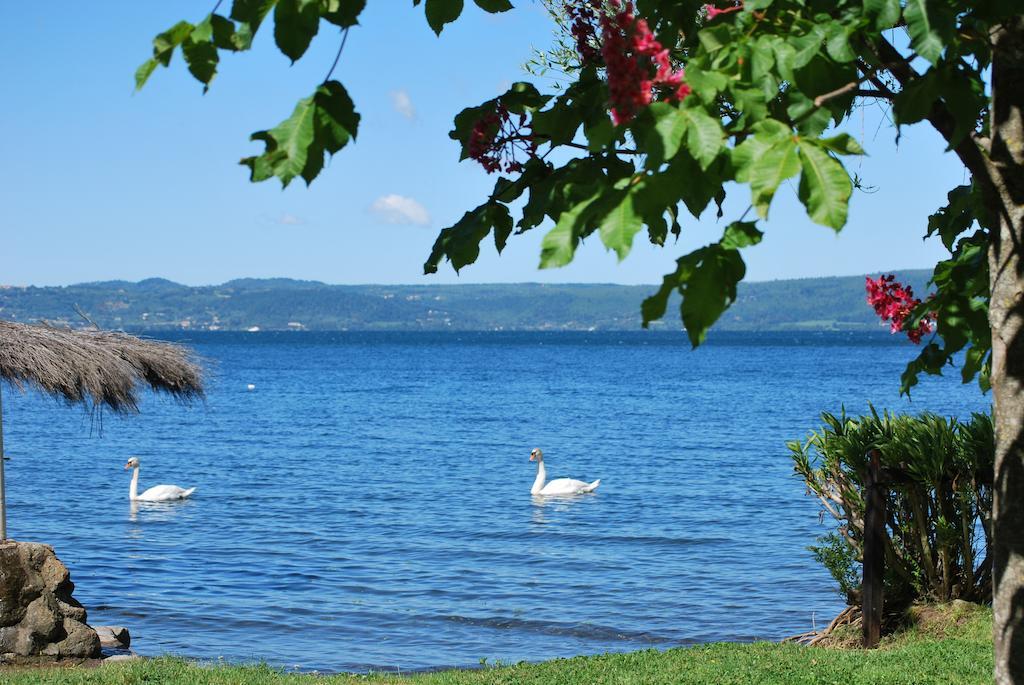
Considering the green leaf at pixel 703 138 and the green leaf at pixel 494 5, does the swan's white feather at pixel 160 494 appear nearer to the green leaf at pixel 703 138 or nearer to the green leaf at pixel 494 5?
the green leaf at pixel 494 5

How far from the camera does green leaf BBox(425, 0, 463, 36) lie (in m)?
3.69

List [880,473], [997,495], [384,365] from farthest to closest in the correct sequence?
[384,365], [880,473], [997,495]

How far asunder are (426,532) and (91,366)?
977cm

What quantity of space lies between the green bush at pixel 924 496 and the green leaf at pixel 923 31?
250 inches

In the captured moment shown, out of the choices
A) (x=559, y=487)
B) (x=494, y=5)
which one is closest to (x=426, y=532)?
(x=559, y=487)

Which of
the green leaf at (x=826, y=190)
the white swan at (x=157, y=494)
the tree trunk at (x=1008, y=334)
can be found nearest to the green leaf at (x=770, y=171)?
the green leaf at (x=826, y=190)

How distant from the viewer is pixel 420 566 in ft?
53.8

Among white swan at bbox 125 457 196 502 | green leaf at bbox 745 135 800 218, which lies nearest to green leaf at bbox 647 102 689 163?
green leaf at bbox 745 135 800 218

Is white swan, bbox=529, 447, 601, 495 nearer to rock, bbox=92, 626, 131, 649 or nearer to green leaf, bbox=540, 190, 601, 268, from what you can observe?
rock, bbox=92, 626, 131, 649

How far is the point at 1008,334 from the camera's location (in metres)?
3.62

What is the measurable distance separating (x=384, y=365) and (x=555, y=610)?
90.1 metres

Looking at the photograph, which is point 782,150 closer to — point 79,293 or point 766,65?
point 766,65

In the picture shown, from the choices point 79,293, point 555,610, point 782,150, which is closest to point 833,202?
point 782,150

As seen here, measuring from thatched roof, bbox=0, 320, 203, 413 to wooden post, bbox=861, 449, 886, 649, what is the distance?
6700 millimetres
